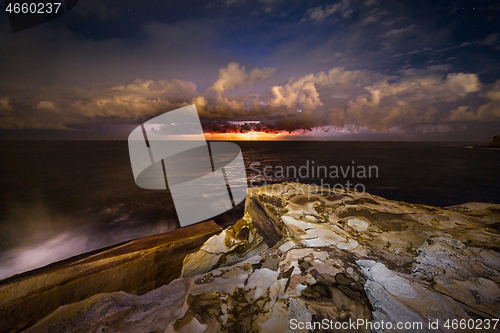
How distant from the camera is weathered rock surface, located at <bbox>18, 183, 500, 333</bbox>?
186cm

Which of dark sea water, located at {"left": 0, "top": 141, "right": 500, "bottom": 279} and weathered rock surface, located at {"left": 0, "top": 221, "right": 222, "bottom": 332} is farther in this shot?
dark sea water, located at {"left": 0, "top": 141, "right": 500, "bottom": 279}

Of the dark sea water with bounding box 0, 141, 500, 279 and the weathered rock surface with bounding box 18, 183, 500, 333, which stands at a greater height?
the weathered rock surface with bounding box 18, 183, 500, 333

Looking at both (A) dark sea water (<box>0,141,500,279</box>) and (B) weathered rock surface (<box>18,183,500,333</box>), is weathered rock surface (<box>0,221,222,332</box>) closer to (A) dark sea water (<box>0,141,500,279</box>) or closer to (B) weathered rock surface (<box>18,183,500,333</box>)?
(B) weathered rock surface (<box>18,183,500,333</box>)

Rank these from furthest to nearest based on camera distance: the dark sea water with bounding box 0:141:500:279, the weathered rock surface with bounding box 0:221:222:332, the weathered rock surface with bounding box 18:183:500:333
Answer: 1. the dark sea water with bounding box 0:141:500:279
2. the weathered rock surface with bounding box 0:221:222:332
3. the weathered rock surface with bounding box 18:183:500:333

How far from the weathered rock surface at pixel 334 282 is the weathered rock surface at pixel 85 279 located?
336 millimetres

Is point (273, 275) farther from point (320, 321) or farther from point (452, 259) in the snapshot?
point (452, 259)

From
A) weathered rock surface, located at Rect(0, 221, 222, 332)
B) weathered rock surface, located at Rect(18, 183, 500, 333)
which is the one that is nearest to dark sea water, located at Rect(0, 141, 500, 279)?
weathered rock surface, located at Rect(0, 221, 222, 332)

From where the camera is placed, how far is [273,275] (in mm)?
2566

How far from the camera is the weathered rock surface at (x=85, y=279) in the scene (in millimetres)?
2609

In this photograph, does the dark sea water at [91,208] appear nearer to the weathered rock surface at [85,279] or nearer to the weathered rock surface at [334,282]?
the weathered rock surface at [85,279]

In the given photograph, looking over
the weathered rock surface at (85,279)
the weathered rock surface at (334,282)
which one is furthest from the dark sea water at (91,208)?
the weathered rock surface at (334,282)

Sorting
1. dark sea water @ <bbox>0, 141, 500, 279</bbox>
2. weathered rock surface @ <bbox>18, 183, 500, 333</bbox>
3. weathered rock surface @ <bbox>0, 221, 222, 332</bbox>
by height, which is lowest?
dark sea water @ <bbox>0, 141, 500, 279</bbox>

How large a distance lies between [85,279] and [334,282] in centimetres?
428

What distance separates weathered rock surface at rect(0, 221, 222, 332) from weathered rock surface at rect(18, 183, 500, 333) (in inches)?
13.2
